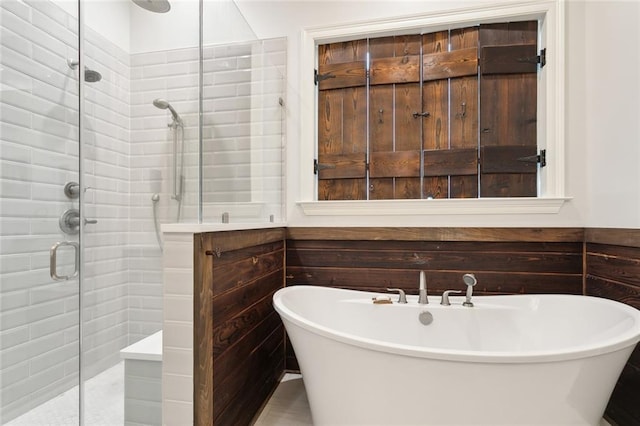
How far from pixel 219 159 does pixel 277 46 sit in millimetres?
1089

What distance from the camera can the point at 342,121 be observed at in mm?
2318

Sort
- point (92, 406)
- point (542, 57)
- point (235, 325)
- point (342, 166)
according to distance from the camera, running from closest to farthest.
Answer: point (92, 406)
point (235, 325)
point (542, 57)
point (342, 166)

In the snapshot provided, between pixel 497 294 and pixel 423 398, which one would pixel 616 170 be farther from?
pixel 423 398

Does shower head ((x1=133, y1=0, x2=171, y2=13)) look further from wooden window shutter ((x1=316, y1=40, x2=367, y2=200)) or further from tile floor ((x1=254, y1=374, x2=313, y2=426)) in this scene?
tile floor ((x1=254, y1=374, x2=313, y2=426))

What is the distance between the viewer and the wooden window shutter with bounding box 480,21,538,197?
6.82ft

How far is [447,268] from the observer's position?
6.96 feet

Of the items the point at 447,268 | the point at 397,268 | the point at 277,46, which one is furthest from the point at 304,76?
the point at 447,268

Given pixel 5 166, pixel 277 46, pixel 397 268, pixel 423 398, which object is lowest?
pixel 423 398

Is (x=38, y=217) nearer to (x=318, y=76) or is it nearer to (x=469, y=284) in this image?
(x=318, y=76)

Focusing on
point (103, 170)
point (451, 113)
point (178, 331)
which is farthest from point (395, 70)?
point (178, 331)

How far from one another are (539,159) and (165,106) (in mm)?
2188

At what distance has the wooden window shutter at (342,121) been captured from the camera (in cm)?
229

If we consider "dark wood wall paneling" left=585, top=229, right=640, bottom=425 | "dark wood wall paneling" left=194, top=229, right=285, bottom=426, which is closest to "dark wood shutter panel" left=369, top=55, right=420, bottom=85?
"dark wood wall paneling" left=194, top=229, right=285, bottom=426

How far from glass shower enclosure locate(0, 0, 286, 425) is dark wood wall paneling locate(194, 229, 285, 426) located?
7.6 inches
